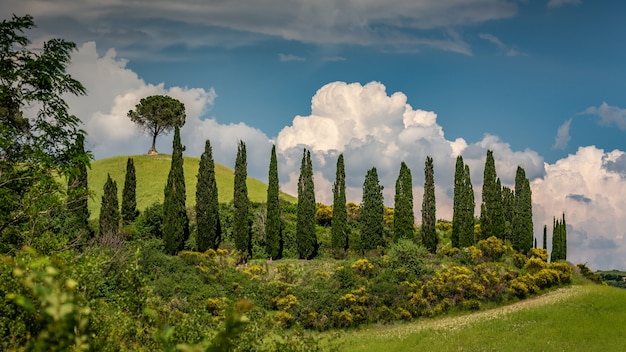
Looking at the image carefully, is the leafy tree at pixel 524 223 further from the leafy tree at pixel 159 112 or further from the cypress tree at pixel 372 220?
the leafy tree at pixel 159 112

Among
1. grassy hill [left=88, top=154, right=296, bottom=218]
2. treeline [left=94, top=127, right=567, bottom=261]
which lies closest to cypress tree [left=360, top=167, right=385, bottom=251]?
treeline [left=94, top=127, right=567, bottom=261]

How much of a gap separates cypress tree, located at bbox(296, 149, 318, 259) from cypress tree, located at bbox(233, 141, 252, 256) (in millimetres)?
5706

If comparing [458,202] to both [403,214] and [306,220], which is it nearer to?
[403,214]

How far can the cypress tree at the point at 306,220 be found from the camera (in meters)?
64.3

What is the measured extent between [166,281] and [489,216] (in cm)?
3833

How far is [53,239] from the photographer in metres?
15.8

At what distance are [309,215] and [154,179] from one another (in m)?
36.8

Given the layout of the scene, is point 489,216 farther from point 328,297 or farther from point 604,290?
point 328,297

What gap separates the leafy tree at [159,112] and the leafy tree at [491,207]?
178 ft

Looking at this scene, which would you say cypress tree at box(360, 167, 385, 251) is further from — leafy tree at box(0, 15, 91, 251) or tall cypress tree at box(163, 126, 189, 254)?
leafy tree at box(0, 15, 91, 251)

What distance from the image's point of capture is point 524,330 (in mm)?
35562

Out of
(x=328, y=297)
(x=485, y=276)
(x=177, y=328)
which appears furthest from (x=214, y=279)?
(x=177, y=328)

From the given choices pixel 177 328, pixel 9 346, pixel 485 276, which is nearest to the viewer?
pixel 9 346

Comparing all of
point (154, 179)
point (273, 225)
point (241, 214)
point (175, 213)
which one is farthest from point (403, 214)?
point (154, 179)
